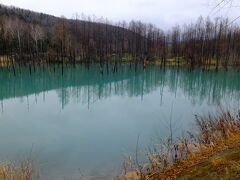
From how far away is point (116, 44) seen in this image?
50844 mm

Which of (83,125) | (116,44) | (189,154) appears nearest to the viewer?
(189,154)

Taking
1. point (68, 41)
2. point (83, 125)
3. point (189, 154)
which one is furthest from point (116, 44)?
point (189, 154)

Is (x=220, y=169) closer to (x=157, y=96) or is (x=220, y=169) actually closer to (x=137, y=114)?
(x=137, y=114)

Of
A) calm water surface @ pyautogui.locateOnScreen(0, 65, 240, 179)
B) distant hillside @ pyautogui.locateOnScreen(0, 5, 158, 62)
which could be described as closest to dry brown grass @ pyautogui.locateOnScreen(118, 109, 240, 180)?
calm water surface @ pyautogui.locateOnScreen(0, 65, 240, 179)


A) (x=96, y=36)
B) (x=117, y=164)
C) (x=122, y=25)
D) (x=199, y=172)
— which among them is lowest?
(x=117, y=164)

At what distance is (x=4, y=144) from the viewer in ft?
27.5

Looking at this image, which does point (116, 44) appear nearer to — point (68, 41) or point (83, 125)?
point (68, 41)

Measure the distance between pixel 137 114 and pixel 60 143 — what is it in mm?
5166

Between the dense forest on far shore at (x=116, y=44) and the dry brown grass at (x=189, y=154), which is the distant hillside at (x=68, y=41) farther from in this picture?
the dry brown grass at (x=189, y=154)

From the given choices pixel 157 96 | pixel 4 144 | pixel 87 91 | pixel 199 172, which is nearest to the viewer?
pixel 199 172

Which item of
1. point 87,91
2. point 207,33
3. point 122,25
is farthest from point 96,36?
point 87,91

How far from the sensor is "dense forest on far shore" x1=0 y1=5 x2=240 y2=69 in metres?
38.5

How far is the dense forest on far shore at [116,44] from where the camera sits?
126ft

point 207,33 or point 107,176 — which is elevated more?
point 207,33
